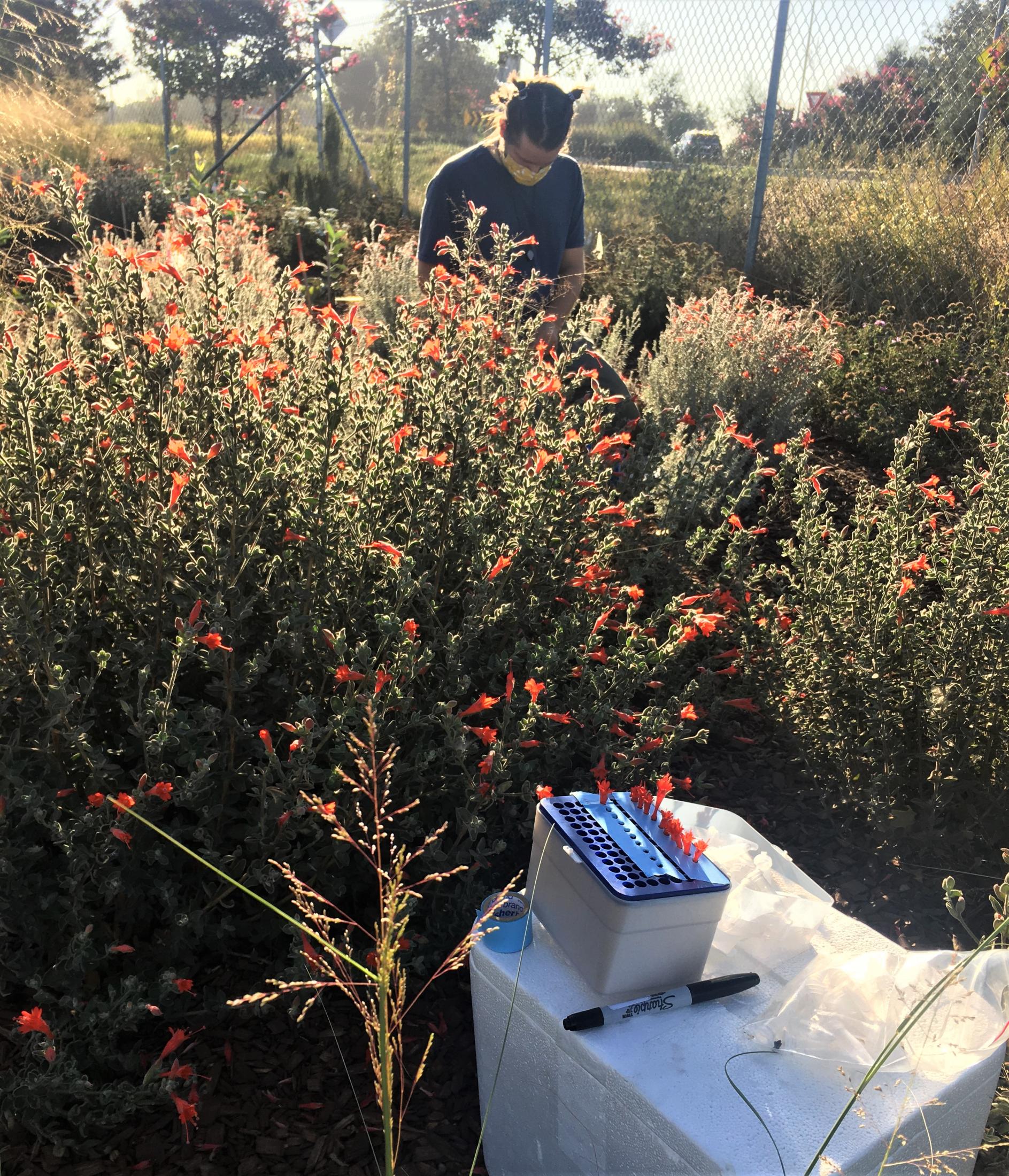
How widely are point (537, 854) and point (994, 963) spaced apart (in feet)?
2.21

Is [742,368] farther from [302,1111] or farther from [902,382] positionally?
[302,1111]

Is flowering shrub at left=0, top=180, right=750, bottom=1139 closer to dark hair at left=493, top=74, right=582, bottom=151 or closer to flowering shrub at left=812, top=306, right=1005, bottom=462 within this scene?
dark hair at left=493, top=74, right=582, bottom=151

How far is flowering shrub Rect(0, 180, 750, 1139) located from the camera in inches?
63.8

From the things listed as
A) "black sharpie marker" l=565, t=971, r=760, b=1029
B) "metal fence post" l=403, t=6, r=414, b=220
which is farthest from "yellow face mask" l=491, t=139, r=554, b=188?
"metal fence post" l=403, t=6, r=414, b=220

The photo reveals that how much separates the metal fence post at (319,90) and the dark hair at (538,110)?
30.6ft

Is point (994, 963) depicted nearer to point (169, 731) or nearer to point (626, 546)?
point (169, 731)

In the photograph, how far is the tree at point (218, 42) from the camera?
19.2 meters

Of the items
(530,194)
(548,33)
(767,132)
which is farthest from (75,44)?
(530,194)

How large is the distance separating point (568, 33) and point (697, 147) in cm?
288

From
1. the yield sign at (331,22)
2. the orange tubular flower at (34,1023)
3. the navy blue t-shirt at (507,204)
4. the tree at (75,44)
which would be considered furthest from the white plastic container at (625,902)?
the yield sign at (331,22)

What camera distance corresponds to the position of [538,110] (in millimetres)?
3896

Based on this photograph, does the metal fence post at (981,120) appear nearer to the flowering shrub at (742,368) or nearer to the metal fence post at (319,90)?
the flowering shrub at (742,368)

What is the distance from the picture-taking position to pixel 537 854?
162 centimetres

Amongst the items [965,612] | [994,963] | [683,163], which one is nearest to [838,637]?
[965,612]
